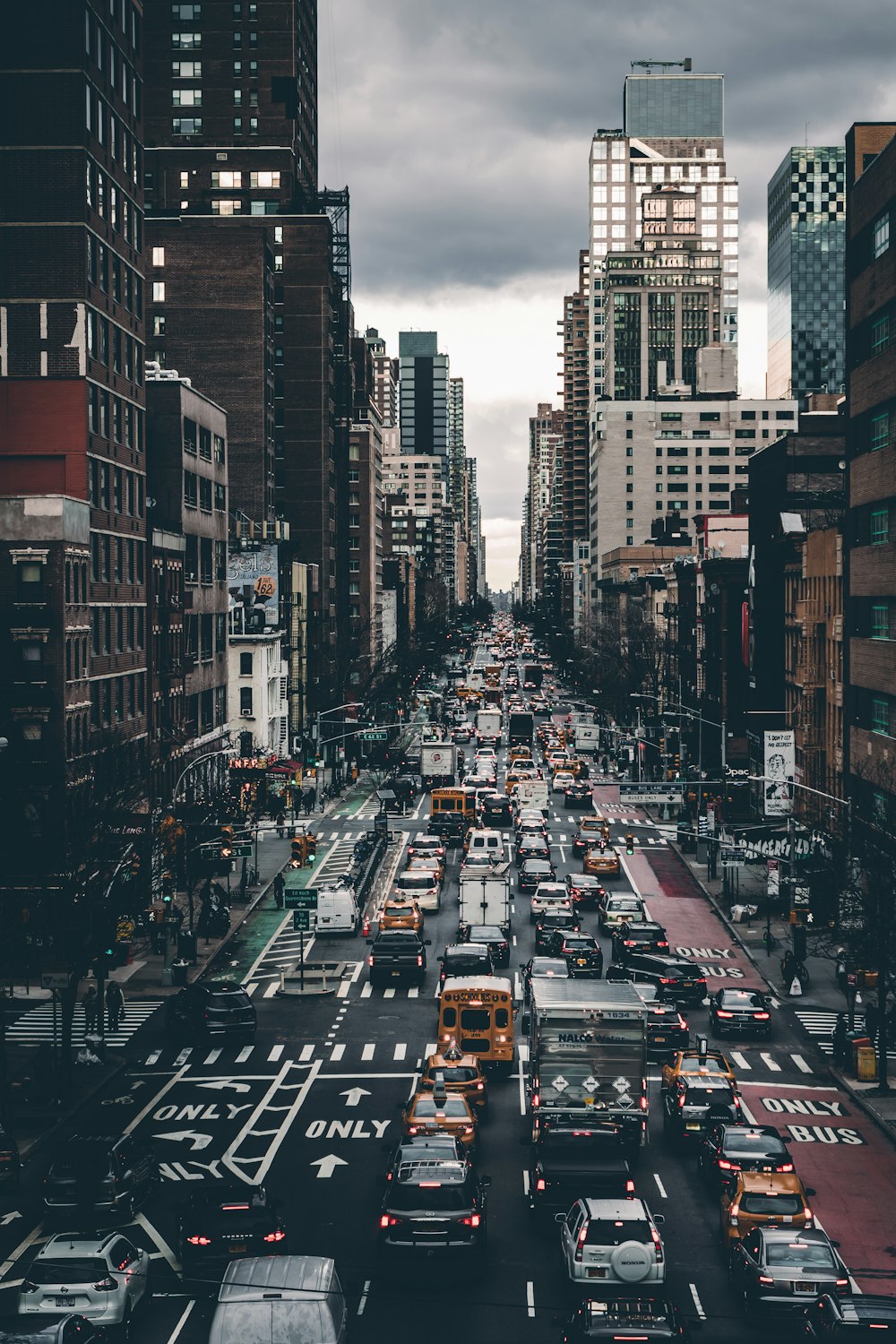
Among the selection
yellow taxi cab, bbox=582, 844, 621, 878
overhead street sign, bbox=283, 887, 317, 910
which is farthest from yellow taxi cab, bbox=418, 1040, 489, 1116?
yellow taxi cab, bbox=582, 844, 621, 878

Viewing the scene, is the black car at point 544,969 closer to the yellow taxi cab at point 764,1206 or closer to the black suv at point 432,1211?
the yellow taxi cab at point 764,1206

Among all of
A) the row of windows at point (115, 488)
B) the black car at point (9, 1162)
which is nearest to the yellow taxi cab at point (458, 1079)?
the black car at point (9, 1162)

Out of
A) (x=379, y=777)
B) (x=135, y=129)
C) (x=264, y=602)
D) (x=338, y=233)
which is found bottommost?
(x=379, y=777)

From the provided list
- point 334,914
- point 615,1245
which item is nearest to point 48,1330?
point 615,1245

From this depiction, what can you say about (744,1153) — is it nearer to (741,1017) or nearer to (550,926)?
(741,1017)

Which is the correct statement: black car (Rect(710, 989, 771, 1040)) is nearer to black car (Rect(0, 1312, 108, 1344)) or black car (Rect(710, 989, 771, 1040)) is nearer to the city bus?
the city bus

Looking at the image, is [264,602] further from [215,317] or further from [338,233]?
[338,233]

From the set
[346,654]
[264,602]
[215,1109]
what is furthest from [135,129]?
[346,654]
